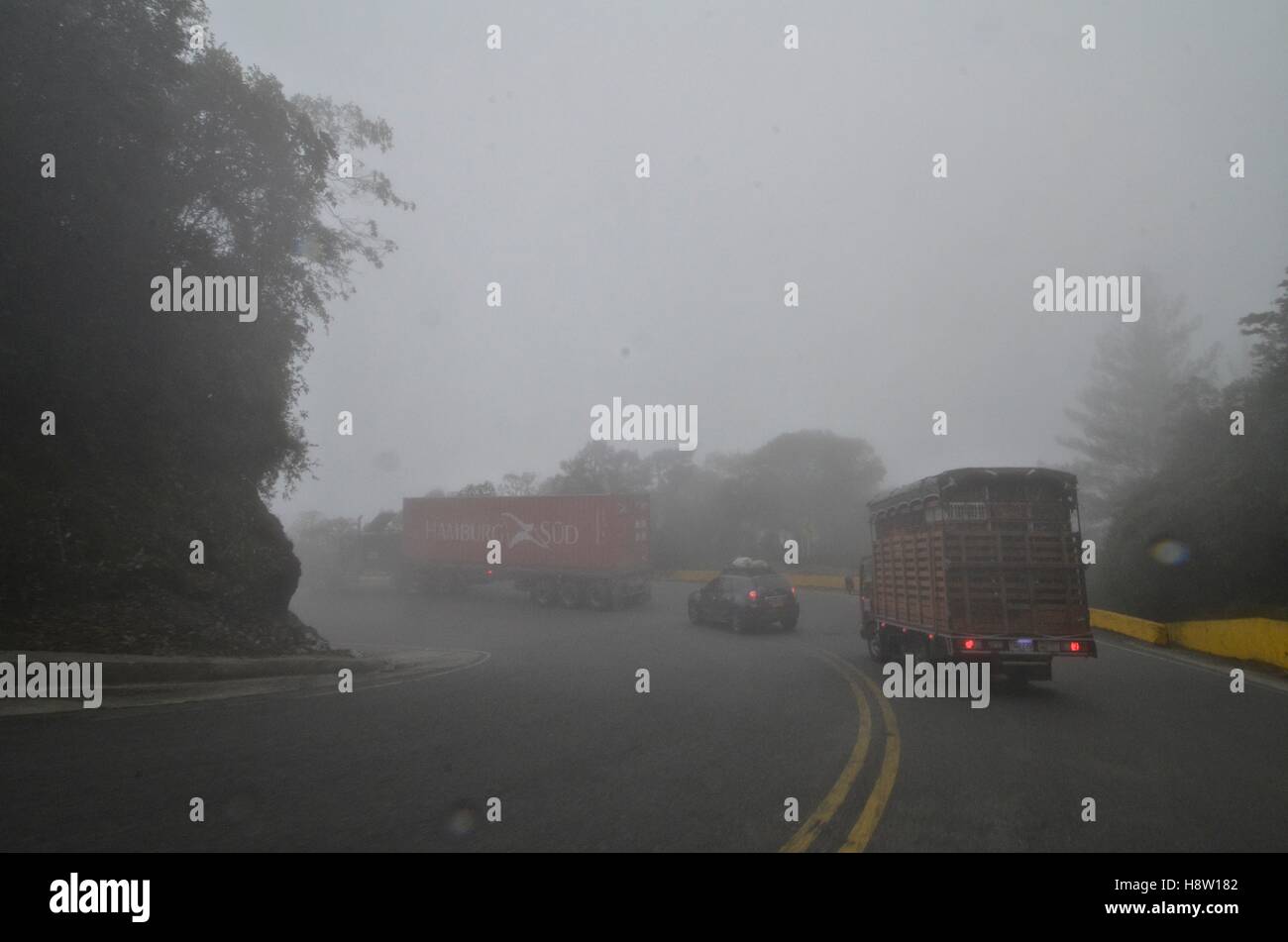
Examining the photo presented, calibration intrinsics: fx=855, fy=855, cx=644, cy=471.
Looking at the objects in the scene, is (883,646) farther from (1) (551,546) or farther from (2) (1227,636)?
(1) (551,546)

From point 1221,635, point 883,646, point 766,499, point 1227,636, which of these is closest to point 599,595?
point 883,646

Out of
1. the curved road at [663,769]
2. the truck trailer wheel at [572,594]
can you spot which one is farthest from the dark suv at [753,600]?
the curved road at [663,769]

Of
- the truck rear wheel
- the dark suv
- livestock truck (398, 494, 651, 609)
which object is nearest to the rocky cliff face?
the dark suv

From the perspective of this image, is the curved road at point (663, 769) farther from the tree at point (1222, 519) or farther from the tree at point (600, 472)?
the tree at point (600, 472)

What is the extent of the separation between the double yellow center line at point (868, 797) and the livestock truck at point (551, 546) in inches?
743

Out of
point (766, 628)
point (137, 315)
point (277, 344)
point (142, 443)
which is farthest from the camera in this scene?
point (766, 628)

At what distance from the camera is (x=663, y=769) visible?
7328 millimetres

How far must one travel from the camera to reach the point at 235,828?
17.9 ft

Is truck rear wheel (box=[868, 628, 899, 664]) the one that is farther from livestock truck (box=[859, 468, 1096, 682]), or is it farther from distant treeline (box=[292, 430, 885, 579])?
distant treeline (box=[292, 430, 885, 579])

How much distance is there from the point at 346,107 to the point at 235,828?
23835mm

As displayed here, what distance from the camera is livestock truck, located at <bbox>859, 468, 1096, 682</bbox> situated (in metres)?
11.6

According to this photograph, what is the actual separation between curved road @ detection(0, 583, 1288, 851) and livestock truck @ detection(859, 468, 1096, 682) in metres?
0.75
